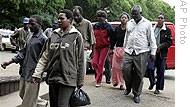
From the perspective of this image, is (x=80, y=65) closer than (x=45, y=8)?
Yes

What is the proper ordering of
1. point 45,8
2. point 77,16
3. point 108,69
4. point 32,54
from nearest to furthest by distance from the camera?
1. point 32,54
2. point 77,16
3. point 108,69
4. point 45,8

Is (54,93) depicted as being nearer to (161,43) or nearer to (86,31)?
(86,31)

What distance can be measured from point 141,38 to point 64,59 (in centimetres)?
270

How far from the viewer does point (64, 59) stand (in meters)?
4.16

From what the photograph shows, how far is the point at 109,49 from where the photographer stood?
26.4ft

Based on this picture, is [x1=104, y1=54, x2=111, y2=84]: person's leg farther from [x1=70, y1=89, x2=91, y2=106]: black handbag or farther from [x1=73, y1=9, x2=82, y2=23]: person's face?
[x1=70, y1=89, x2=91, y2=106]: black handbag

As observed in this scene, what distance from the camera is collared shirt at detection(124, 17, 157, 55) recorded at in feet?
21.3

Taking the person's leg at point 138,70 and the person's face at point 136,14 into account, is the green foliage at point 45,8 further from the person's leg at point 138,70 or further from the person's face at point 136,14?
the person's leg at point 138,70

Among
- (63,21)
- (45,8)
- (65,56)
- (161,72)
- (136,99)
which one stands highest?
(45,8)

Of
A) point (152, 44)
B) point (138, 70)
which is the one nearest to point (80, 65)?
point (138, 70)
